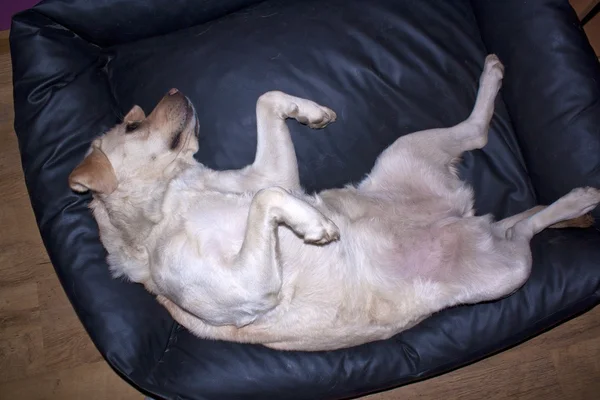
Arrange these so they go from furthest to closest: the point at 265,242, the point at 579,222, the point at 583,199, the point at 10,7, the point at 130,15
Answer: the point at 10,7 → the point at 130,15 → the point at 579,222 → the point at 583,199 → the point at 265,242

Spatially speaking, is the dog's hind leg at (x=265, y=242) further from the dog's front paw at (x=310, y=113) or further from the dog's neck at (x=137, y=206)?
the dog's front paw at (x=310, y=113)

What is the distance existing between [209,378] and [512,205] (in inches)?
97.0

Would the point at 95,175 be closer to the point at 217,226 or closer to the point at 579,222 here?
the point at 217,226

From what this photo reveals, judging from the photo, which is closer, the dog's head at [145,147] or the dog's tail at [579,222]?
the dog's head at [145,147]

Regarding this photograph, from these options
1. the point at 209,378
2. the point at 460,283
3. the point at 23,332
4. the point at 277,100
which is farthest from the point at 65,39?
the point at 460,283

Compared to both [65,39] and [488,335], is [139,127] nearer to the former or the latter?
[65,39]

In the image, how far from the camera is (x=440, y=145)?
353 centimetres

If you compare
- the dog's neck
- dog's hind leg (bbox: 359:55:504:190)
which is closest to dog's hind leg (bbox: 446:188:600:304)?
dog's hind leg (bbox: 359:55:504:190)

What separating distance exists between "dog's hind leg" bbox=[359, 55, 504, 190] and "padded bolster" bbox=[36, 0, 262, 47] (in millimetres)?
1679

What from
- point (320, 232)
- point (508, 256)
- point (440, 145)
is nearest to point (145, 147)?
point (320, 232)

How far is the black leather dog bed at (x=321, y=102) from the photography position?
334 centimetres

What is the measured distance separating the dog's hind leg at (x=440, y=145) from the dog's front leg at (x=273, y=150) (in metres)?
0.56

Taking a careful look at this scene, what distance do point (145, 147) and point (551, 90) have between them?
271 cm

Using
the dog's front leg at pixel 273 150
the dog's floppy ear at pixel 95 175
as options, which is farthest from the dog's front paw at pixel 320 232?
the dog's floppy ear at pixel 95 175
